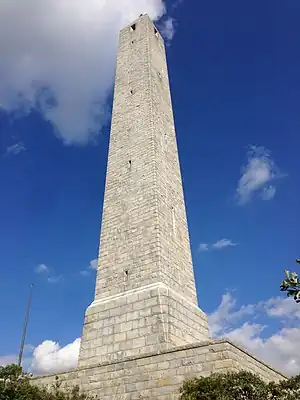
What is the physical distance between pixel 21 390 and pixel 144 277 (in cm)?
518

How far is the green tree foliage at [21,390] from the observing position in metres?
10.0

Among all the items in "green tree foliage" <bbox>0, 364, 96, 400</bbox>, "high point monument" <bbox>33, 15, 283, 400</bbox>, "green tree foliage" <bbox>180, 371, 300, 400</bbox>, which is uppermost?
"high point monument" <bbox>33, 15, 283, 400</bbox>

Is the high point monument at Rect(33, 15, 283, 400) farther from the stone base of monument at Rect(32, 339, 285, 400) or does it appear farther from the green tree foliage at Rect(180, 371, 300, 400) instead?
the green tree foliage at Rect(180, 371, 300, 400)

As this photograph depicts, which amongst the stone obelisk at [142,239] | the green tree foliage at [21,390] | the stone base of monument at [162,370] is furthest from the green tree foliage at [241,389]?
the green tree foliage at [21,390]

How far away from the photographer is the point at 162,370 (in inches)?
412

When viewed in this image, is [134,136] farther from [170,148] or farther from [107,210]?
[107,210]

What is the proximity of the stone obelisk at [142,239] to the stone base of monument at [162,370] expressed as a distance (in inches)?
36.4

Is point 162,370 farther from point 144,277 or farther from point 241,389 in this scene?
point 144,277

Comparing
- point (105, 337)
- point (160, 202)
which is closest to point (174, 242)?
point (160, 202)

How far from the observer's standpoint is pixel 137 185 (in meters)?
16.2

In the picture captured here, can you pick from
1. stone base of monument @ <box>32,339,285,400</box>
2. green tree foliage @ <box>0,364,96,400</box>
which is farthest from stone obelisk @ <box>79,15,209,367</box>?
green tree foliage @ <box>0,364,96,400</box>

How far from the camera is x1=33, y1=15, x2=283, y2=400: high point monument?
10.5 m

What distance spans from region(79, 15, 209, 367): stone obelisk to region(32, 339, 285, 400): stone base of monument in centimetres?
92

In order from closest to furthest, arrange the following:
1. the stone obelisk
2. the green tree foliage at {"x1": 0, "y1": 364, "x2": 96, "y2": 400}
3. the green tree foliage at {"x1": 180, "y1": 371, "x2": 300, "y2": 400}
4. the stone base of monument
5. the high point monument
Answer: the green tree foliage at {"x1": 180, "y1": 371, "x2": 300, "y2": 400} → the stone base of monument → the green tree foliage at {"x1": 0, "y1": 364, "x2": 96, "y2": 400} → the high point monument → the stone obelisk
